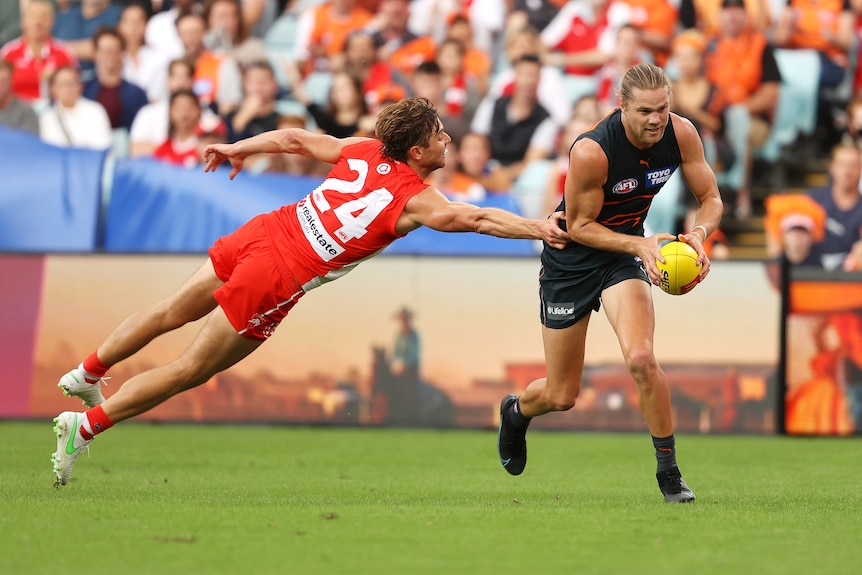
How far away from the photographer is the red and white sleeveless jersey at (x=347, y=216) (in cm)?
733

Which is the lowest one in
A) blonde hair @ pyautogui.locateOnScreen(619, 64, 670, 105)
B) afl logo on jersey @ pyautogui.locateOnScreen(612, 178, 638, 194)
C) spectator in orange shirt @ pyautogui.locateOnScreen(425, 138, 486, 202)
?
afl logo on jersey @ pyautogui.locateOnScreen(612, 178, 638, 194)

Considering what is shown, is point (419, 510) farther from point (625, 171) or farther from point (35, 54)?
point (35, 54)

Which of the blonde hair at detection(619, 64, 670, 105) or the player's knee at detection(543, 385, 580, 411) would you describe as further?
the player's knee at detection(543, 385, 580, 411)

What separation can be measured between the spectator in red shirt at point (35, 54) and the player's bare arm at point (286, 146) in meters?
9.55

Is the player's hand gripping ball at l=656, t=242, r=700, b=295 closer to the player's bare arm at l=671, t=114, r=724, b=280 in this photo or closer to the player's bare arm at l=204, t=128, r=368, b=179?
the player's bare arm at l=671, t=114, r=724, b=280

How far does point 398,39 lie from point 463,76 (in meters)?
1.36

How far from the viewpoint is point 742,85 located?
50.6ft

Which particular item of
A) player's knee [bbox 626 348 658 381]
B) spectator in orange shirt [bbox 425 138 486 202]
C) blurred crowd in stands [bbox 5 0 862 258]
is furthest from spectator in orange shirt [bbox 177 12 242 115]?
player's knee [bbox 626 348 658 381]

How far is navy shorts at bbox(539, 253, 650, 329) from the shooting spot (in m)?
7.50

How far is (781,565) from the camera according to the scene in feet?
17.2

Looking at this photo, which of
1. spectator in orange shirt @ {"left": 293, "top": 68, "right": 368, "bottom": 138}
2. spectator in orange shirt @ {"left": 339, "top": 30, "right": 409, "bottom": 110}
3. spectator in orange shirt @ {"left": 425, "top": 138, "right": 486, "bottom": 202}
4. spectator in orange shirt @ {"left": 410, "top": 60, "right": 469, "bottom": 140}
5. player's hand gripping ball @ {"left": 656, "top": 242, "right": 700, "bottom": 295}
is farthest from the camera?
spectator in orange shirt @ {"left": 339, "top": 30, "right": 409, "bottom": 110}

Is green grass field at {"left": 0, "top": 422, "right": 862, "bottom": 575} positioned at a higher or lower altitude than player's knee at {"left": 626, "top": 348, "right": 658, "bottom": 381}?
lower

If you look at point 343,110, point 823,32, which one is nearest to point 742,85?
point 823,32

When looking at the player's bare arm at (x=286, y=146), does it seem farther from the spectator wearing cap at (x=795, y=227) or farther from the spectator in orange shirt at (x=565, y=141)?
the spectator wearing cap at (x=795, y=227)
